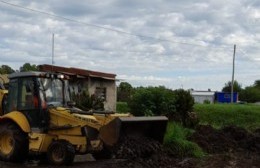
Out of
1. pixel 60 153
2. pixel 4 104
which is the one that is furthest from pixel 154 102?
pixel 60 153

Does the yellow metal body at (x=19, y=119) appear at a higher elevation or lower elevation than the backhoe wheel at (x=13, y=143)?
higher

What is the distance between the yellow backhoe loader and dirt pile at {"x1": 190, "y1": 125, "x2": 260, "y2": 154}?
11.4ft

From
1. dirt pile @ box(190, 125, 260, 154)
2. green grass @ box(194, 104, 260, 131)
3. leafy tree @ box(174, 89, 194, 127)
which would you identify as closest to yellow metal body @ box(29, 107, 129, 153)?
dirt pile @ box(190, 125, 260, 154)

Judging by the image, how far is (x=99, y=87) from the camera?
39.5m

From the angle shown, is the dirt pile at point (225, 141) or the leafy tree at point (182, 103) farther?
the leafy tree at point (182, 103)

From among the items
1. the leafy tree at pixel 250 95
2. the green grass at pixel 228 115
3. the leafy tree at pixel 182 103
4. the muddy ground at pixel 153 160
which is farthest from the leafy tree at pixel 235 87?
the muddy ground at pixel 153 160

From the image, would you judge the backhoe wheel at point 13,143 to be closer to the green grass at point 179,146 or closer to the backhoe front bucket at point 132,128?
the backhoe front bucket at point 132,128

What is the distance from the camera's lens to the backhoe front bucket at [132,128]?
1347cm

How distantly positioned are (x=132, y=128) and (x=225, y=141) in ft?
19.8

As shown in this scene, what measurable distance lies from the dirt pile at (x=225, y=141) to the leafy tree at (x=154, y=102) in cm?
314

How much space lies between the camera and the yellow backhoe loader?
13983 millimetres

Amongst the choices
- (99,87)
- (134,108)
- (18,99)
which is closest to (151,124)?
(18,99)

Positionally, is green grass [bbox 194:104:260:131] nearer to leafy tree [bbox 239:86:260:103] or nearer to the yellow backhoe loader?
the yellow backhoe loader

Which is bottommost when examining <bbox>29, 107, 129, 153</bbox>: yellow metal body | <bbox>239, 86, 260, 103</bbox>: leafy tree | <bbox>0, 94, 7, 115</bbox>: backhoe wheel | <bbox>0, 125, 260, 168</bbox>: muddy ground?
<bbox>0, 125, 260, 168</bbox>: muddy ground
